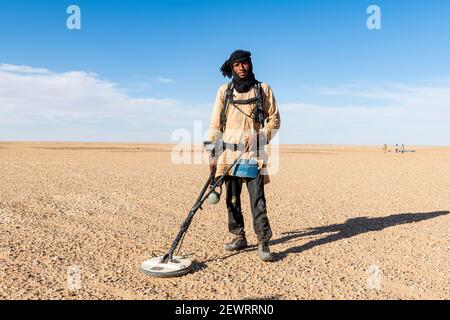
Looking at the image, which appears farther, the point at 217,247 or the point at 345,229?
→ the point at 345,229

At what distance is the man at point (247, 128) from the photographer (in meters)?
5.64

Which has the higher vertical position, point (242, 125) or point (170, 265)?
point (242, 125)

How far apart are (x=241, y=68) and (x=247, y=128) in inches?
33.9

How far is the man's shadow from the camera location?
6883 mm

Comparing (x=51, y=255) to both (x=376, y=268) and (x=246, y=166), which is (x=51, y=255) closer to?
(x=246, y=166)

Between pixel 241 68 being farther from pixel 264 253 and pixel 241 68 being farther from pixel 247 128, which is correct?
pixel 264 253

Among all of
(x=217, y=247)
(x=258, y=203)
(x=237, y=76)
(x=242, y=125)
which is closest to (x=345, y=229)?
(x=217, y=247)

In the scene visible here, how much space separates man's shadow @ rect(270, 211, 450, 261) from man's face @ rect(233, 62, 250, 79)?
2.81 meters

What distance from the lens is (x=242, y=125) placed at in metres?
5.70

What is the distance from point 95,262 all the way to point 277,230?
375cm
